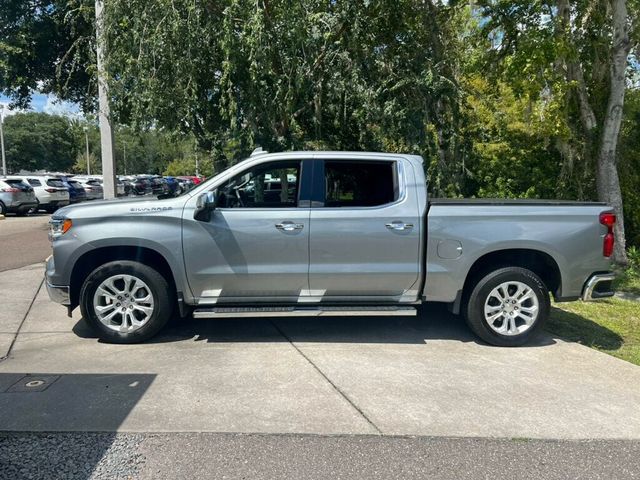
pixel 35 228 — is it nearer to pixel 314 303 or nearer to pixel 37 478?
pixel 314 303

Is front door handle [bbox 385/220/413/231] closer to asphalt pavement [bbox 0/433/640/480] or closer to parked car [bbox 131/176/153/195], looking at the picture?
asphalt pavement [bbox 0/433/640/480]

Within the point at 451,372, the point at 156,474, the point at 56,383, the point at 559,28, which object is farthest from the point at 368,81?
the point at 156,474

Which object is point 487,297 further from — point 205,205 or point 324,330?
point 205,205

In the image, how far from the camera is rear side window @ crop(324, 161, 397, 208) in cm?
564

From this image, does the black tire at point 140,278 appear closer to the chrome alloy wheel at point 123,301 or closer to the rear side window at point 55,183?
the chrome alloy wheel at point 123,301

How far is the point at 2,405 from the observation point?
160 inches

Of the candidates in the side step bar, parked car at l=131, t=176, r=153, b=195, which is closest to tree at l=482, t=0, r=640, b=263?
the side step bar

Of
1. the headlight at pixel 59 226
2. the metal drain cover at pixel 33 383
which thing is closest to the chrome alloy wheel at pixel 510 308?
the metal drain cover at pixel 33 383

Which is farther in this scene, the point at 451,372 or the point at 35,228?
the point at 35,228

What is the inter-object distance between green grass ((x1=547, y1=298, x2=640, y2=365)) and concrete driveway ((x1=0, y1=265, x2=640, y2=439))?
402mm

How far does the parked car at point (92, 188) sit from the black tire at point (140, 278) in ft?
82.9

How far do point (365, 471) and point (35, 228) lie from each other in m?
17.2

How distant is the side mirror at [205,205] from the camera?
206 inches

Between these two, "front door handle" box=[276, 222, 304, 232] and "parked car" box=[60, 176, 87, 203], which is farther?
"parked car" box=[60, 176, 87, 203]
